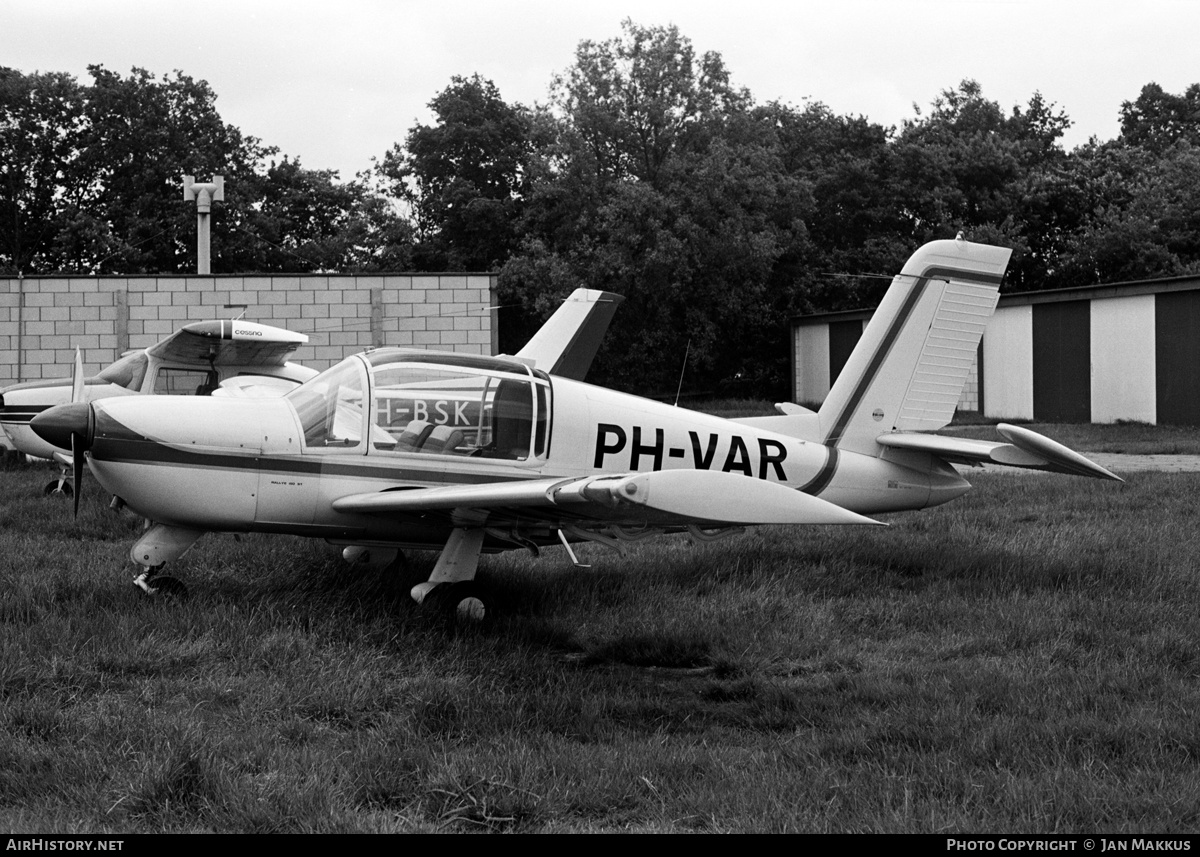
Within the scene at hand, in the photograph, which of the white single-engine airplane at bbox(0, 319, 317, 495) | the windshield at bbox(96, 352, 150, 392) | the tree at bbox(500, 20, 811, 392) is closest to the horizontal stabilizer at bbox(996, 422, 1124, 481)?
the white single-engine airplane at bbox(0, 319, 317, 495)

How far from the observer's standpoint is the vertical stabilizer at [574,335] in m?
14.4

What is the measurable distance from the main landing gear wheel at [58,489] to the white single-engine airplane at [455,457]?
487 centimetres

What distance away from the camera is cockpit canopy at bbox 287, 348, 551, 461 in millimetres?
6957

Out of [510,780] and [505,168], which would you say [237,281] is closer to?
[510,780]

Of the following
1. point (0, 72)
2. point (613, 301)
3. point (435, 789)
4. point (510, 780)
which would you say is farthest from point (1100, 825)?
point (0, 72)

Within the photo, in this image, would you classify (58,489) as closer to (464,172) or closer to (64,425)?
(64,425)

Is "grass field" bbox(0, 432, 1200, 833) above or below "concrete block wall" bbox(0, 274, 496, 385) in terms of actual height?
below

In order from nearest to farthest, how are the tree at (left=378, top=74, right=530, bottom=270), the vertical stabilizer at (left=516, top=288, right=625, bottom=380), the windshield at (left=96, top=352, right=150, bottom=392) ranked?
1. the windshield at (left=96, top=352, right=150, bottom=392)
2. the vertical stabilizer at (left=516, top=288, right=625, bottom=380)
3. the tree at (left=378, top=74, right=530, bottom=270)

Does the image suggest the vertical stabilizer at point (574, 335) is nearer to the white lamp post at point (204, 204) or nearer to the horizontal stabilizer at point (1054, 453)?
the horizontal stabilizer at point (1054, 453)

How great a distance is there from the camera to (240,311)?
1872 cm

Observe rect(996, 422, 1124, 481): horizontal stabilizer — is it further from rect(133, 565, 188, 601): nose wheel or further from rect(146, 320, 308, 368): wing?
rect(146, 320, 308, 368): wing

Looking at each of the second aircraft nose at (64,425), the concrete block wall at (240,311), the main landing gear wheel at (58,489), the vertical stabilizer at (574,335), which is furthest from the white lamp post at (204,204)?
the second aircraft nose at (64,425)

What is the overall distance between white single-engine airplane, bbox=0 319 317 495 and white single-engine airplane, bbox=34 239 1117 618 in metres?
5.64

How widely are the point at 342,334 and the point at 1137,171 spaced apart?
33.1 meters
